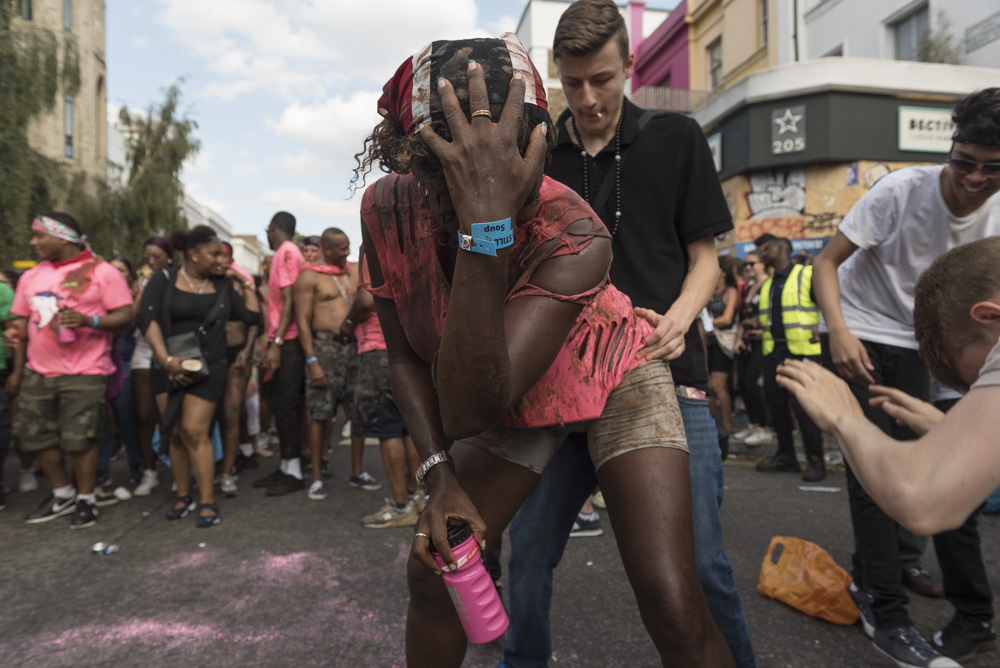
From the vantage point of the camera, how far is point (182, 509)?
16.3 feet

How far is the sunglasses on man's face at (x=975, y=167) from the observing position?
8.34ft

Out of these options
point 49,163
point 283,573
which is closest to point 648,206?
point 283,573

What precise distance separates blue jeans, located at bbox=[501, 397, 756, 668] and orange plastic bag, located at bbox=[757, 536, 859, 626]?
130cm

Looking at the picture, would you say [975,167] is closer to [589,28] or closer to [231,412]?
[589,28]

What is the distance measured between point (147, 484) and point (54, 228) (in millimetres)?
2316

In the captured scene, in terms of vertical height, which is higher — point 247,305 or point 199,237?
point 199,237

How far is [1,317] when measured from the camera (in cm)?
573

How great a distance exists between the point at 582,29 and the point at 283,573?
3223 millimetres

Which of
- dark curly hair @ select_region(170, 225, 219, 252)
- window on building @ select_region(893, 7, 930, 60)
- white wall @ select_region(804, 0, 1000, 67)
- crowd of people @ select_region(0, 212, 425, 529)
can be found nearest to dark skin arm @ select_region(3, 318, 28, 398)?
crowd of people @ select_region(0, 212, 425, 529)

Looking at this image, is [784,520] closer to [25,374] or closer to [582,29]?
[582,29]

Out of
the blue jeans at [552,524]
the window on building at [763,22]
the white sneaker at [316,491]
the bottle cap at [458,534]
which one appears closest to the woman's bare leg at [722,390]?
the white sneaker at [316,491]

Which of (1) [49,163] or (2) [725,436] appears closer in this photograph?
(2) [725,436]

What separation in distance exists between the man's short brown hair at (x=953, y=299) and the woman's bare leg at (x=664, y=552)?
71cm

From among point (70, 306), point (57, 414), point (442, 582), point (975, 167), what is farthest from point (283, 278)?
point (975, 167)
